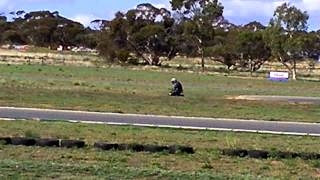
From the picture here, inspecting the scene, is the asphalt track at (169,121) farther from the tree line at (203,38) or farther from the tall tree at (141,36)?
the tall tree at (141,36)

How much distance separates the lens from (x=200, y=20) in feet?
318

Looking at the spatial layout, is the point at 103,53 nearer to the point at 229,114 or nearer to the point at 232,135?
the point at 229,114

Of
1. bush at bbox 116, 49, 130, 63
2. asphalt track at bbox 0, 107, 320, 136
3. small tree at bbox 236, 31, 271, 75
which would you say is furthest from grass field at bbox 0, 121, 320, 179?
bush at bbox 116, 49, 130, 63

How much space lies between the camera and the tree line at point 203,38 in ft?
275

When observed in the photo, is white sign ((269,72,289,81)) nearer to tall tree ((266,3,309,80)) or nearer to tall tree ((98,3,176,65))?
tall tree ((266,3,309,80))

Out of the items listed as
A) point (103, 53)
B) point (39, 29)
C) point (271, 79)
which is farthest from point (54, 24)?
point (271, 79)

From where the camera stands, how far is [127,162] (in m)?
13.5

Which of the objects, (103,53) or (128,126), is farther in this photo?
(103,53)

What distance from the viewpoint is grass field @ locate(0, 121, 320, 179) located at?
37.4ft

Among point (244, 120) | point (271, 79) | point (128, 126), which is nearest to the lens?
point (128, 126)

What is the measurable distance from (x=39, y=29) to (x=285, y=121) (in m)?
116

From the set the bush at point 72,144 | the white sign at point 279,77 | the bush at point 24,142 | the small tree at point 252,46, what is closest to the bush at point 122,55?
the small tree at point 252,46

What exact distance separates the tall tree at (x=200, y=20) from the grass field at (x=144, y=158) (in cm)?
7582

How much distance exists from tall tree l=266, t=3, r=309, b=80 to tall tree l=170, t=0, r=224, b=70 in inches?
505
